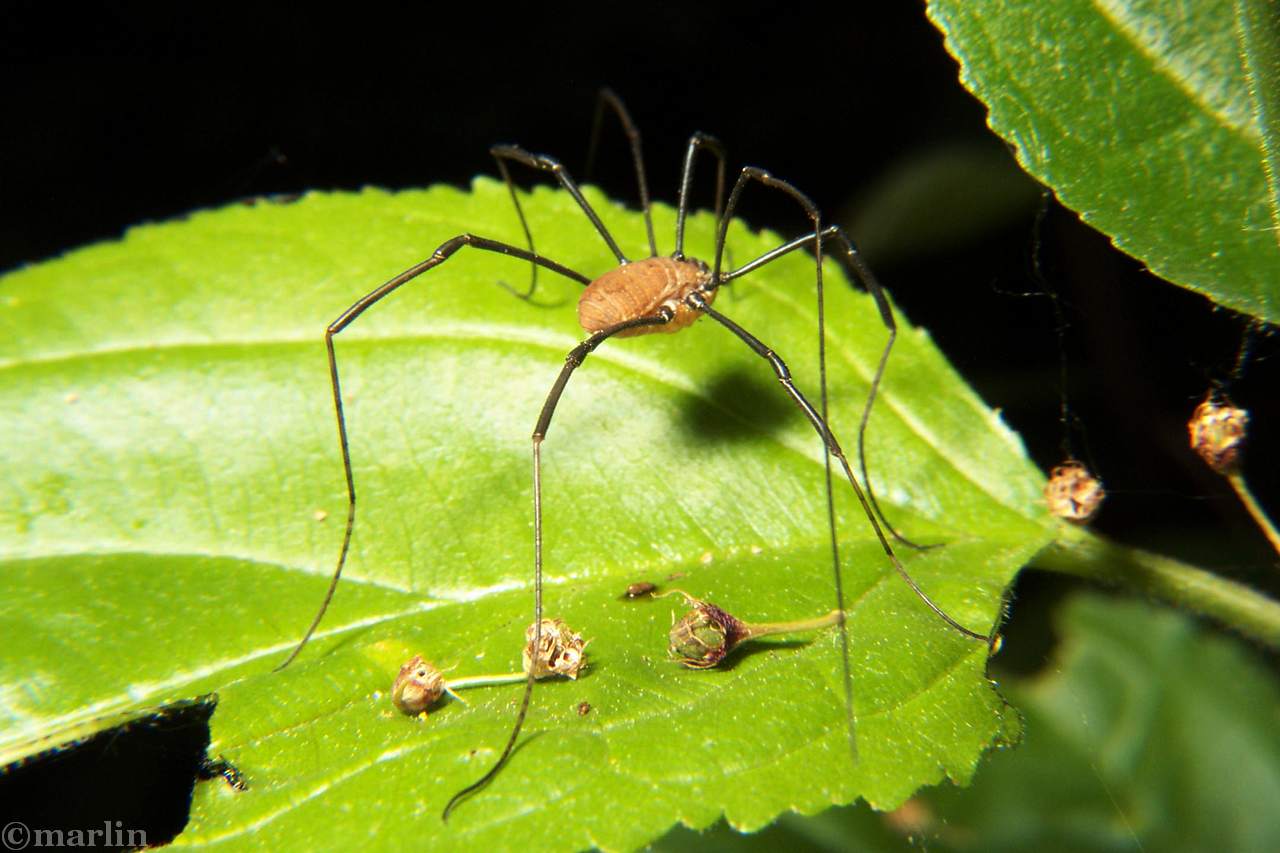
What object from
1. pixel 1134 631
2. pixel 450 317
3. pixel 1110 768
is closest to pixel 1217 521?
pixel 1134 631

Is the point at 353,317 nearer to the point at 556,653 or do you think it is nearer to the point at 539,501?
the point at 539,501

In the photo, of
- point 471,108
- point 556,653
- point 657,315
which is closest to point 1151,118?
point 657,315

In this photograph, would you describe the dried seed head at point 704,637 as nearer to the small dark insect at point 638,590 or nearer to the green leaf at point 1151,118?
the small dark insect at point 638,590

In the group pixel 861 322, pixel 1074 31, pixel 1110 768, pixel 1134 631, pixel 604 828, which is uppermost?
pixel 1074 31

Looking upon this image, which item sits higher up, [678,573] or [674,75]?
[674,75]

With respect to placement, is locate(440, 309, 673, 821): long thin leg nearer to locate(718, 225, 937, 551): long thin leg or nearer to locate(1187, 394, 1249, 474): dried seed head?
locate(718, 225, 937, 551): long thin leg

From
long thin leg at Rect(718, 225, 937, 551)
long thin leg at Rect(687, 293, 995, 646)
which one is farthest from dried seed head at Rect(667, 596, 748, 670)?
long thin leg at Rect(718, 225, 937, 551)

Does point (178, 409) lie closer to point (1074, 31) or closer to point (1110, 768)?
point (1074, 31)

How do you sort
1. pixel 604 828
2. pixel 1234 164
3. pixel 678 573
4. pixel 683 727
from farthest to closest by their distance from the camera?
pixel 678 573 → pixel 1234 164 → pixel 683 727 → pixel 604 828
